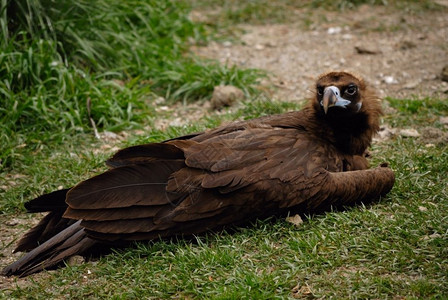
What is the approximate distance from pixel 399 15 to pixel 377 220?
596 centimetres

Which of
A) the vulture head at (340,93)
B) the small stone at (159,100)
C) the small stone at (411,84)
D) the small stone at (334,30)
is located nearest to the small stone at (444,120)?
the small stone at (411,84)

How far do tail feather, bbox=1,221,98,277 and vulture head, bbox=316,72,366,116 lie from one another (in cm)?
202

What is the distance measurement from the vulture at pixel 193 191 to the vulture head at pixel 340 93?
0.02 metres

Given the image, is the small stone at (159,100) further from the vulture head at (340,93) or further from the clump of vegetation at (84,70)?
the vulture head at (340,93)

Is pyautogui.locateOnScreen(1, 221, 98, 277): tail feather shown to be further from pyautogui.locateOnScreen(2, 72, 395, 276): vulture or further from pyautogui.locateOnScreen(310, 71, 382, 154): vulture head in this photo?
pyautogui.locateOnScreen(310, 71, 382, 154): vulture head

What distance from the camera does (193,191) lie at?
445cm

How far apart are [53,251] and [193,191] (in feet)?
3.56

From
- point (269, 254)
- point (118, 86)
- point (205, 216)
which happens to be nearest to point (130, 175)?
point (205, 216)

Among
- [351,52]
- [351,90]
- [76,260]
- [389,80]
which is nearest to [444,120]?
[389,80]

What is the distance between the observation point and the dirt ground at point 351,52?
7.55 metres

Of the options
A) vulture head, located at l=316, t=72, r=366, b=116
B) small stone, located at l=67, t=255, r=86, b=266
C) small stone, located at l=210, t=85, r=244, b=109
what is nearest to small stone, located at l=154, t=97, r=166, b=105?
small stone, located at l=210, t=85, r=244, b=109

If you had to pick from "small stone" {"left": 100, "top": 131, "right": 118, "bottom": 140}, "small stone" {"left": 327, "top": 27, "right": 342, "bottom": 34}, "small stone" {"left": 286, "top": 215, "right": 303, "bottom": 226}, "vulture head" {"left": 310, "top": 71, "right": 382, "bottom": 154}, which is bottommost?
"small stone" {"left": 286, "top": 215, "right": 303, "bottom": 226}

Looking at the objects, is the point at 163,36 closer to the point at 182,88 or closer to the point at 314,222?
the point at 182,88

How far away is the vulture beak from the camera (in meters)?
4.77
